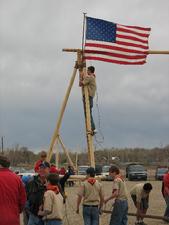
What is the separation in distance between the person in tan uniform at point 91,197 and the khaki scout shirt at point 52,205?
7.61ft

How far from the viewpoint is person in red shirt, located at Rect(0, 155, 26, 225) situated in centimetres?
776

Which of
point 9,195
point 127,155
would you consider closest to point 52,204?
point 9,195

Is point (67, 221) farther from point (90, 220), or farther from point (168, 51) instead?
point (168, 51)

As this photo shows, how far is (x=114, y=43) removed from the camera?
1338cm

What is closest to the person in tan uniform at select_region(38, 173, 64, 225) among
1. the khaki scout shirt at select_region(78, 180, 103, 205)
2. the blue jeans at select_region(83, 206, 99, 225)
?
the khaki scout shirt at select_region(78, 180, 103, 205)

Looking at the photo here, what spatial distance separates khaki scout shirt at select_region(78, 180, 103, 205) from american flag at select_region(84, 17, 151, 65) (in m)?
3.12

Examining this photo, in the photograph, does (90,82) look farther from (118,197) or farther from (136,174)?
(136,174)

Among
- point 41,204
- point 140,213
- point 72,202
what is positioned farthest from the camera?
point 72,202

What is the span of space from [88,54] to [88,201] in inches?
139

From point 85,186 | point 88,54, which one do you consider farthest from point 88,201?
point 88,54

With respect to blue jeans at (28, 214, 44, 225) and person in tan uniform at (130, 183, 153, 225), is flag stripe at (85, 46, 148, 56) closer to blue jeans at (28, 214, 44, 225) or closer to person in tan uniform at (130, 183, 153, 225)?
person in tan uniform at (130, 183, 153, 225)

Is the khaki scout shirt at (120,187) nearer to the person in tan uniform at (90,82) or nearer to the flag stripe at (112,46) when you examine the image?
the person in tan uniform at (90,82)

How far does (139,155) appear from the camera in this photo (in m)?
113

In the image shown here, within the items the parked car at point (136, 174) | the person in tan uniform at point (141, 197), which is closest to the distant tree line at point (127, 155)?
the parked car at point (136, 174)
